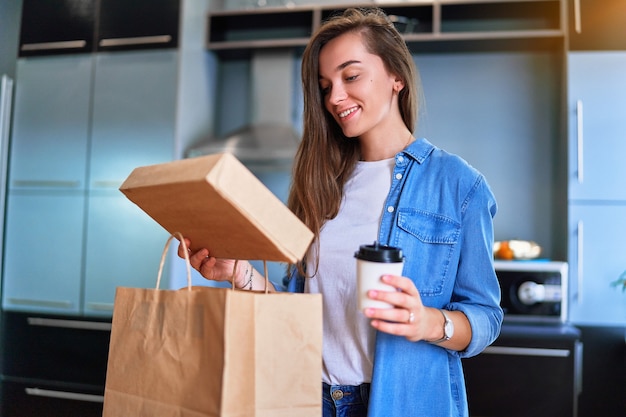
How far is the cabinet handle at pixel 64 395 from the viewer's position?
2.41 m

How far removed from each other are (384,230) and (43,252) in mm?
2263

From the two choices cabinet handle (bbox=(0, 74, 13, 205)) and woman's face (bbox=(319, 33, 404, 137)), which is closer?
woman's face (bbox=(319, 33, 404, 137))

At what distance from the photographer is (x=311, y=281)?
977mm

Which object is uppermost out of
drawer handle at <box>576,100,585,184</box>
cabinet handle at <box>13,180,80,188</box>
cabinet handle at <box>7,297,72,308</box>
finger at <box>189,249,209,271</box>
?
drawer handle at <box>576,100,585,184</box>

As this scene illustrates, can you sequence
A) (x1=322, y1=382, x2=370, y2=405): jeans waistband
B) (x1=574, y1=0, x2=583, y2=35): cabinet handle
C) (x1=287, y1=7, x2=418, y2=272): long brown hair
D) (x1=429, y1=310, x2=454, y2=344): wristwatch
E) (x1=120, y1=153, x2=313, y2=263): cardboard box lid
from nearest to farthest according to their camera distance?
(x1=120, y1=153, x2=313, y2=263): cardboard box lid, (x1=429, y1=310, x2=454, y2=344): wristwatch, (x1=322, y1=382, x2=370, y2=405): jeans waistband, (x1=287, y1=7, x2=418, y2=272): long brown hair, (x1=574, y1=0, x2=583, y2=35): cabinet handle

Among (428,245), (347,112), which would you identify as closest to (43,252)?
(347,112)

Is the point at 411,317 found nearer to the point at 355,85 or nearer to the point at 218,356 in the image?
the point at 218,356

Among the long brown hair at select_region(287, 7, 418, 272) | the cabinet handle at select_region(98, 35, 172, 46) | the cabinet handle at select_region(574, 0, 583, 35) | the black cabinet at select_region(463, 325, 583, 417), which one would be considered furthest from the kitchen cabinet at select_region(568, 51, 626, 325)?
the cabinet handle at select_region(98, 35, 172, 46)

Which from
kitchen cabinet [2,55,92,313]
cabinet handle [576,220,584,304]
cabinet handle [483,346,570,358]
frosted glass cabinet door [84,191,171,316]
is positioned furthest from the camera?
kitchen cabinet [2,55,92,313]

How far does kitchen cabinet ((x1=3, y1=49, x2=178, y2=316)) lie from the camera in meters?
2.54

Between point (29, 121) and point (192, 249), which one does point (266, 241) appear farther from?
point (29, 121)

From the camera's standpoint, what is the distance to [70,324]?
2535 millimetres

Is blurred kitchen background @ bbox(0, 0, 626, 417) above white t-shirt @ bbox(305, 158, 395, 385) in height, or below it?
above

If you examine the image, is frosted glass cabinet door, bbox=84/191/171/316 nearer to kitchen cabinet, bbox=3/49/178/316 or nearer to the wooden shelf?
kitchen cabinet, bbox=3/49/178/316
